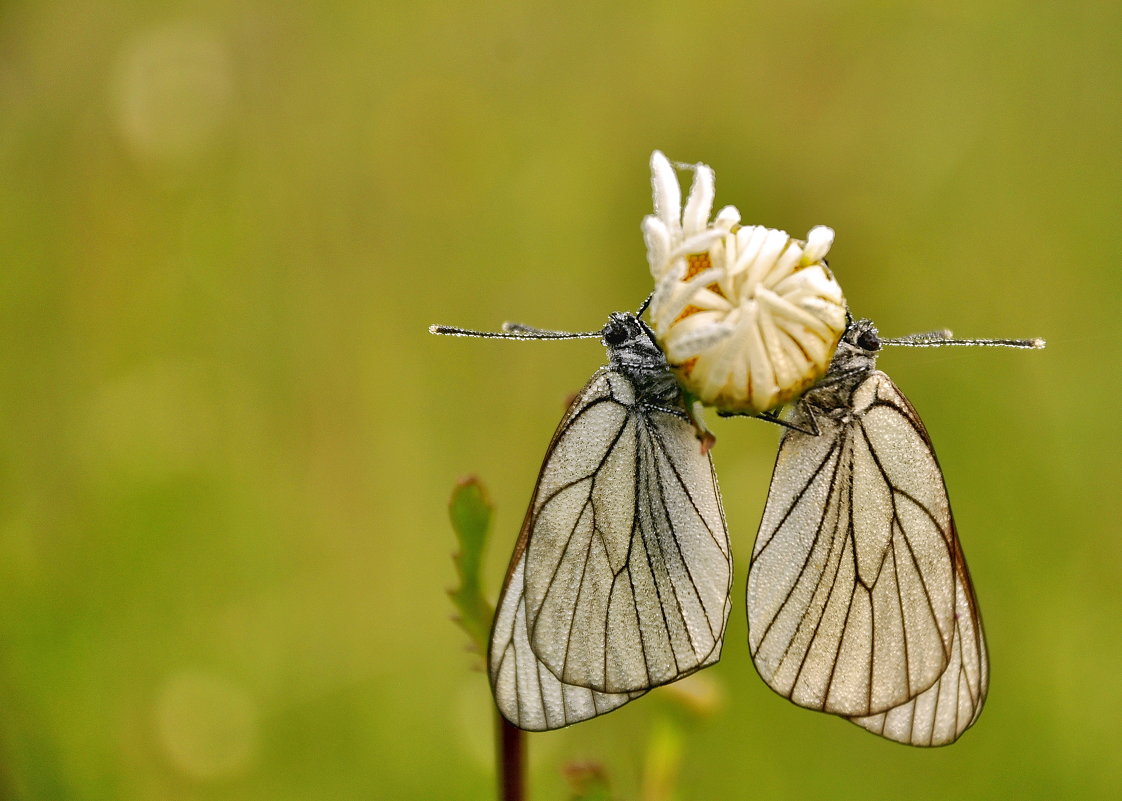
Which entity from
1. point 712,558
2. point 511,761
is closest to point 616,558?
point 712,558

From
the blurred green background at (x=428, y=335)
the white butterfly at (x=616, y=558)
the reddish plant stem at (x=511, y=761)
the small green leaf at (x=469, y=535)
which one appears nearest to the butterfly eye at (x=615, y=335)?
the white butterfly at (x=616, y=558)

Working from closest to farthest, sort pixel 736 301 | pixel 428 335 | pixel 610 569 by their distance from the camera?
pixel 736 301, pixel 610 569, pixel 428 335

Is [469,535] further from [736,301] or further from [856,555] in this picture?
[856,555]

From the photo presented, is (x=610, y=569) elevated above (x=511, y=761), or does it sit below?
above

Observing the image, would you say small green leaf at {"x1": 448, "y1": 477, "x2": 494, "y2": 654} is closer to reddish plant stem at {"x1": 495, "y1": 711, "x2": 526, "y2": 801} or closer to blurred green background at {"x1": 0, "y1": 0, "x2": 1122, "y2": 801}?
reddish plant stem at {"x1": 495, "y1": 711, "x2": 526, "y2": 801}

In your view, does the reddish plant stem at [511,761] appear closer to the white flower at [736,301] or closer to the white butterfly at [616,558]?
the white butterfly at [616,558]

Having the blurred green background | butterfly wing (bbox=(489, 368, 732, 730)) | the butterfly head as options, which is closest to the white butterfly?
butterfly wing (bbox=(489, 368, 732, 730))
